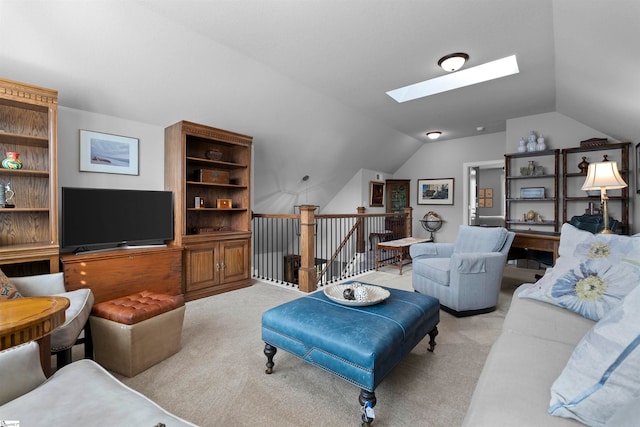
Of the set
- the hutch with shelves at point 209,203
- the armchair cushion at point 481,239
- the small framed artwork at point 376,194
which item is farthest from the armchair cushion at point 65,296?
the small framed artwork at point 376,194

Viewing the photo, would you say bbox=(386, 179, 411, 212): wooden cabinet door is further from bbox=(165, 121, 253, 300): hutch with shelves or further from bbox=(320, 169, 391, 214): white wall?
bbox=(165, 121, 253, 300): hutch with shelves

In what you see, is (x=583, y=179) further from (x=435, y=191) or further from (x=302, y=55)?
(x=302, y=55)

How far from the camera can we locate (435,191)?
710 cm

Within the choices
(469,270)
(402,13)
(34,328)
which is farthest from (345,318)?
(402,13)

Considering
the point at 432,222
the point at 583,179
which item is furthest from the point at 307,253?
the point at 583,179

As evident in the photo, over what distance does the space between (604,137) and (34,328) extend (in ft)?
22.1

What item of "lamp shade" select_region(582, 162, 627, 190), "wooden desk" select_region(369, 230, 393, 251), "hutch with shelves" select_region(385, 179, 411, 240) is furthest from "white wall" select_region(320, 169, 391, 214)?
"lamp shade" select_region(582, 162, 627, 190)

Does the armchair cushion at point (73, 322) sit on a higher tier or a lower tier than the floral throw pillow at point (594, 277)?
lower

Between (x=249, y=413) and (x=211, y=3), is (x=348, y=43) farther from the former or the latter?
(x=249, y=413)

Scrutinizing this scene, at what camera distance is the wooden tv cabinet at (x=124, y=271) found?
2648mm

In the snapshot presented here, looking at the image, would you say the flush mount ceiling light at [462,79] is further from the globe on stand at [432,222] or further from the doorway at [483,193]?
the globe on stand at [432,222]

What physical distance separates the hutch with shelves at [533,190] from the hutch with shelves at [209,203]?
4.68 m

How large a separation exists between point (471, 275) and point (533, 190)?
10.9 ft

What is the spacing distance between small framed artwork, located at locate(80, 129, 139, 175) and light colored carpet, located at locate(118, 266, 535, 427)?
201cm
